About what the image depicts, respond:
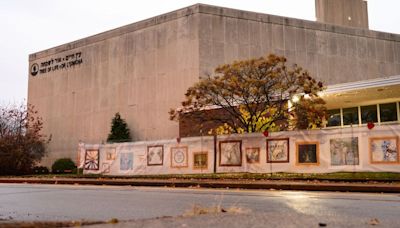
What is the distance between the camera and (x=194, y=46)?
4156 cm

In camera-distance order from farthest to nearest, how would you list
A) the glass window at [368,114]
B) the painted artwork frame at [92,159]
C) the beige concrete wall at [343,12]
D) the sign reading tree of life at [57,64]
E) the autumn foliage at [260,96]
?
the sign reading tree of life at [57,64] → the beige concrete wall at [343,12] → the glass window at [368,114] → the painted artwork frame at [92,159] → the autumn foliage at [260,96]

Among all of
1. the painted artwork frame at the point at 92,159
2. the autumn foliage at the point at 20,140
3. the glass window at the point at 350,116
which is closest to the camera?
the painted artwork frame at the point at 92,159

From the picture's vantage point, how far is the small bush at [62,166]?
45594 millimetres

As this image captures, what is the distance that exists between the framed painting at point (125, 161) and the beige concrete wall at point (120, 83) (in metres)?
11.8

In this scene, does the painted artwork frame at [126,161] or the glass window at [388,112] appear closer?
the painted artwork frame at [126,161]

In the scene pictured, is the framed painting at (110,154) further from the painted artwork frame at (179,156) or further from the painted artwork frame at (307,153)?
the painted artwork frame at (307,153)

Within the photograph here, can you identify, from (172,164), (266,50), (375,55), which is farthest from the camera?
(375,55)

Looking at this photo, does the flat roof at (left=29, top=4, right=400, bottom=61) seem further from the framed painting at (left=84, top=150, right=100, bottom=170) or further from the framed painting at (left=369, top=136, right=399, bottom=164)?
the framed painting at (left=369, top=136, right=399, bottom=164)

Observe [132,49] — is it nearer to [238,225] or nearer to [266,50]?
[266,50]

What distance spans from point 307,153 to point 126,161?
1100 cm

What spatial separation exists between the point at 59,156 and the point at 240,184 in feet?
114

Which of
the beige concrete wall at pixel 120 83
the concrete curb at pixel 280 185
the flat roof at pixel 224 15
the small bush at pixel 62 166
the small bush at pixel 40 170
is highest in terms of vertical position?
the flat roof at pixel 224 15

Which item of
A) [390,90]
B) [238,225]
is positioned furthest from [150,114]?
[238,225]

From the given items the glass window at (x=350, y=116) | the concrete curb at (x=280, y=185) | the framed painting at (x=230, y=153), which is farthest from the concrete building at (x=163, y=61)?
the concrete curb at (x=280, y=185)
